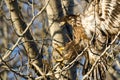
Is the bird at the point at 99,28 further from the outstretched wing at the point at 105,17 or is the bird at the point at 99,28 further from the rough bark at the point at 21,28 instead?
the rough bark at the point at 21,28

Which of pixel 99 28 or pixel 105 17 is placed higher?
pixel 105 17

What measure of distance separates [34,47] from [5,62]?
103cm

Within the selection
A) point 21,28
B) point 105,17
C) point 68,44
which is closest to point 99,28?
point 105,17

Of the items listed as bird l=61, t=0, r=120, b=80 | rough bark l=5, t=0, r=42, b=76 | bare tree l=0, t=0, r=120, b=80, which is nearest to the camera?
bare tree l=0, t=0, r=120, b=80

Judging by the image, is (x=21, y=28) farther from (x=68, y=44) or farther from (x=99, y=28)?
(x=99, y=28)

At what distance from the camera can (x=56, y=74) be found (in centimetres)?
580

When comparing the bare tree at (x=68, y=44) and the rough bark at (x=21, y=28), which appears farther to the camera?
the rough bark at (x=21, y=28)

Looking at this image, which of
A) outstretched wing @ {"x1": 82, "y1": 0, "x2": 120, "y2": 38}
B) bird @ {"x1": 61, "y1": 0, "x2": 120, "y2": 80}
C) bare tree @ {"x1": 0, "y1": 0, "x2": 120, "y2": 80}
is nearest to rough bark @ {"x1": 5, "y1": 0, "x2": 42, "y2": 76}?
bare tree @ {"x1": 0, "y1": 0, "x2": 120, "y2": 80}

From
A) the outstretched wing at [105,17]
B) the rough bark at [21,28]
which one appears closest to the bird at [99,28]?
the outstretched wing at [105,17]

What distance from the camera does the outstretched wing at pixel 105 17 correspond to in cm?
609

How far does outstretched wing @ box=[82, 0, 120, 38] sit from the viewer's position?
609 cm

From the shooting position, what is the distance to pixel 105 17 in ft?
20.2

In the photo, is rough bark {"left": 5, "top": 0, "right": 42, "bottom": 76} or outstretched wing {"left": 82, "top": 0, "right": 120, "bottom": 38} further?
rough bark {"left": 5, "top": 0, "right": 42, "bottom": 76}

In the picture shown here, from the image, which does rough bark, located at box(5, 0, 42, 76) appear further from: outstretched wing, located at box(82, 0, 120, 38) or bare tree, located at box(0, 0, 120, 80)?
outstretched wing, located at box(82, 0, 120, 38)
